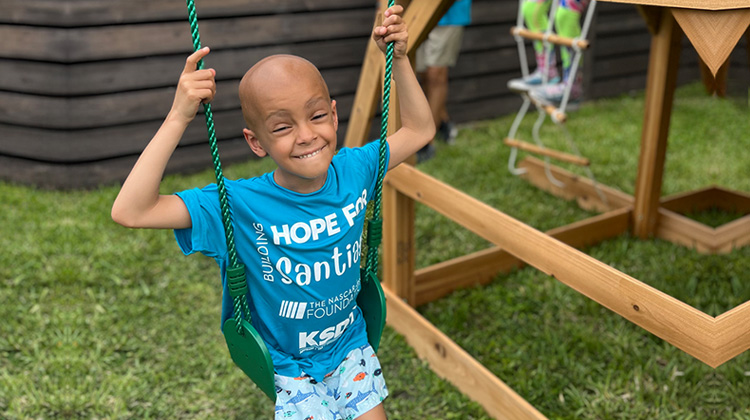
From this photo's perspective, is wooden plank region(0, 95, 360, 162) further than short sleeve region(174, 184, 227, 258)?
Yes

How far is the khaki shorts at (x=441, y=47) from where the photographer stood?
494cm

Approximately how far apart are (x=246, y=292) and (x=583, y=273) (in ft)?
3.20

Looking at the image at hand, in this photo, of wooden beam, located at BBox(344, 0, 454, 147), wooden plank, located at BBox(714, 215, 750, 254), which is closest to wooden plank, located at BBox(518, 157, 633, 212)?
wooden plank, located at BBox(714, 215, 750, 254)

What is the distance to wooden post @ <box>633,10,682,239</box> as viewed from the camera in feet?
11.1

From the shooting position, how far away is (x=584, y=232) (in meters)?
3.64

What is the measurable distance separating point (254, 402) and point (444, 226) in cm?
183

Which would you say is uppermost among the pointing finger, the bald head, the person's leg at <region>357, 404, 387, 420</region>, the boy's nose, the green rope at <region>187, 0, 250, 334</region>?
the pointing finger

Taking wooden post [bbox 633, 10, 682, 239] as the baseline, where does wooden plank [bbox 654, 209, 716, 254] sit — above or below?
below

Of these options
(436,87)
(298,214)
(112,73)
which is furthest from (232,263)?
(436,87)

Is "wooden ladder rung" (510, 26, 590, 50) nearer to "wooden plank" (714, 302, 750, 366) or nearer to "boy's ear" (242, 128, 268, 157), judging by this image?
"wooden plank" (714, 302, 750, 366)

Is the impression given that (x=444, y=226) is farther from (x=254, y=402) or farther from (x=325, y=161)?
(x=325, y=161)

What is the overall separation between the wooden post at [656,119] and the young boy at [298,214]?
2.07 meters

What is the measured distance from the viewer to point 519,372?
2664 millimetres

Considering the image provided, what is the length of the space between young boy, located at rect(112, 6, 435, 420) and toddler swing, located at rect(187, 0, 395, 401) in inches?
1.7
